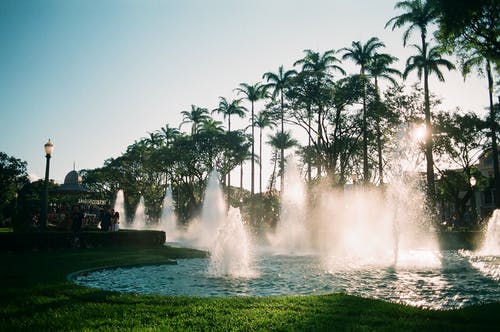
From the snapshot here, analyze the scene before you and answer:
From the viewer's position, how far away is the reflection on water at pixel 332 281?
359 inches

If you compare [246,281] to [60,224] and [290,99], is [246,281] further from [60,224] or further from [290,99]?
[290,99]

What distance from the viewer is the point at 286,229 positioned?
32.7 meters

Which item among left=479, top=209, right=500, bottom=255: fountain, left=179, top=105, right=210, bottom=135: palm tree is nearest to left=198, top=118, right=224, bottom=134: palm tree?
left=179, top=105, right=210, bottom=135: palm tree

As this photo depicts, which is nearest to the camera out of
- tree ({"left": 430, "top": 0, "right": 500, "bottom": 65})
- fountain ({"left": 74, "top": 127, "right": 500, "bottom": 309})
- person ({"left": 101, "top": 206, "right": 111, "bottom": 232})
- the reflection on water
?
the reflection on water

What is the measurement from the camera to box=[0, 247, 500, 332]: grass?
19.2ft

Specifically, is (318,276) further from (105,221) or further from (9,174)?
(9,174)

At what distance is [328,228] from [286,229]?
4.08 m

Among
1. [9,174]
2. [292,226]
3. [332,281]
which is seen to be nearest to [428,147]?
[292,226]

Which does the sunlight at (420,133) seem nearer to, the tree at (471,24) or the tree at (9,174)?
the tree at (471,24)

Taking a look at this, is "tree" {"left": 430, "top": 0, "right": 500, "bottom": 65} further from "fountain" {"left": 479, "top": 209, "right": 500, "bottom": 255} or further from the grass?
the grass

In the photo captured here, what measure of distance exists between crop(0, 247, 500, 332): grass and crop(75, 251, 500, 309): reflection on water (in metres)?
1.27

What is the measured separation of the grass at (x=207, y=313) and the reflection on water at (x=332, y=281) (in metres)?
1.27

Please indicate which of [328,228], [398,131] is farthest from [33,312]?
[398,131]

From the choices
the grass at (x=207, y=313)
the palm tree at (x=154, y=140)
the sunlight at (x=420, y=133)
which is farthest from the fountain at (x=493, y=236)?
the palm tree at (x=154, y=140)
